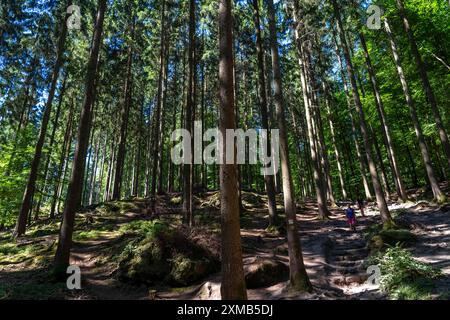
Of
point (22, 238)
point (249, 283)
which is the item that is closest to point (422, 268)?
point (249, 283)

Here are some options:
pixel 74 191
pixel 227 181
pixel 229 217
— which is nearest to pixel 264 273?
pixel 229 217

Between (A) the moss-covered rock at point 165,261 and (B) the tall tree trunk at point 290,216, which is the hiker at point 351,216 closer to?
(A) the moss-covered rock at point 165,261

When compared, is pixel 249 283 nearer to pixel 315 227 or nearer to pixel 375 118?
pixel 315 227

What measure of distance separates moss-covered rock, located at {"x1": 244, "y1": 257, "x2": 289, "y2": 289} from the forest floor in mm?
136

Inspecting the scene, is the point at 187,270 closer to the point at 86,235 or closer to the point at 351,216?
the point at 86,235

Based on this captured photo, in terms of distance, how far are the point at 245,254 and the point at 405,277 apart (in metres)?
5.87

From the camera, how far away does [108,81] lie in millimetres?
24203

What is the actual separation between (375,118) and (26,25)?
97.0ft

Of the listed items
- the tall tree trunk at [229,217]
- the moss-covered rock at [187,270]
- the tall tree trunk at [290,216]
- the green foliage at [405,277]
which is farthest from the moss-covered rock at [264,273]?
the tall tree trunk at [229,217]

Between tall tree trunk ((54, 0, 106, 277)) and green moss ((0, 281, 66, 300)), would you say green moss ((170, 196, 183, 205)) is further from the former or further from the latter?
green moss ((0, 281, 66, 300))

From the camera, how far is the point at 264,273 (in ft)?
30.0


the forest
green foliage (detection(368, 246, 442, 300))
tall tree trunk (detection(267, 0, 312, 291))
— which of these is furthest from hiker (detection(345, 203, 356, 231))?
tall tree trunk (detection(267, 0, 312, 291))

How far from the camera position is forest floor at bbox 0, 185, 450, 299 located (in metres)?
8.45
